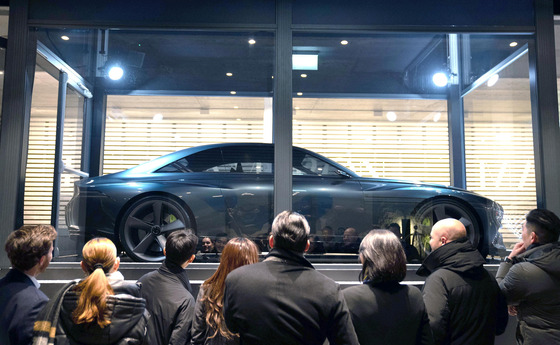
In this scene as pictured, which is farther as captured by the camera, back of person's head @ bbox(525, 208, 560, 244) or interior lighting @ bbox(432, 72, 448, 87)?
interior lighting @ bbox(432, 72, 448, 87)

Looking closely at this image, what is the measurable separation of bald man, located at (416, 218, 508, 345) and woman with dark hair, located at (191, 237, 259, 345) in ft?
3.29

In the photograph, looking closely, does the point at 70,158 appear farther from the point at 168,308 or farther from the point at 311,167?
the point at 168,308

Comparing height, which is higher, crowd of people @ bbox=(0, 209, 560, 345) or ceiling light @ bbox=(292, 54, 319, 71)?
ceiling light @ bbox=(292, 54, 319, 71)

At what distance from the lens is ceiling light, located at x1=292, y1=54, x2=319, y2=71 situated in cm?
478

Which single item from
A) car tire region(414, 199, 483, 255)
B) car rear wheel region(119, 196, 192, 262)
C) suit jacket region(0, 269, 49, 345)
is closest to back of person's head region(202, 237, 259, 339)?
suit jacket region(0, 269, 49, 345)

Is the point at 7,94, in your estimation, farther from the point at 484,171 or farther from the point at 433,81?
the point at 484,171

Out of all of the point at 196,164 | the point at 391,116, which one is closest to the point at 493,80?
the point at 391,116

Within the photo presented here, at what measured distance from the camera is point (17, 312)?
2367 mm

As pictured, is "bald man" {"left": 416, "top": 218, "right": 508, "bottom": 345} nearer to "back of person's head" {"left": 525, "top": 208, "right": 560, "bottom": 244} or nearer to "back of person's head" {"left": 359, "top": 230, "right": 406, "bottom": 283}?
"back of person's head" {"left": 359, "top": 230, "right": 406, "bottom": 283}

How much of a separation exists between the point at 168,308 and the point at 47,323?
699 mm

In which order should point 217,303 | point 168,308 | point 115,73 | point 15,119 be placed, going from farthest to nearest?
point 115,73
point 15,119
point 168,308
point 217,303

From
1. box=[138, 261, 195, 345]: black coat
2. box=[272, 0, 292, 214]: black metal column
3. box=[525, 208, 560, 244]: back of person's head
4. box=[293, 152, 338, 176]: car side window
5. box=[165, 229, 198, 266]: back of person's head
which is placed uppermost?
box=[272, 0, 292, 214]: black metal column

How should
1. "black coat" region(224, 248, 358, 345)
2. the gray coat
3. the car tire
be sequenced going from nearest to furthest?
"black coat" region(224, 248, 358, 345) → the gray coat → the car tire

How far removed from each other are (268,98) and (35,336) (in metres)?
3.07
